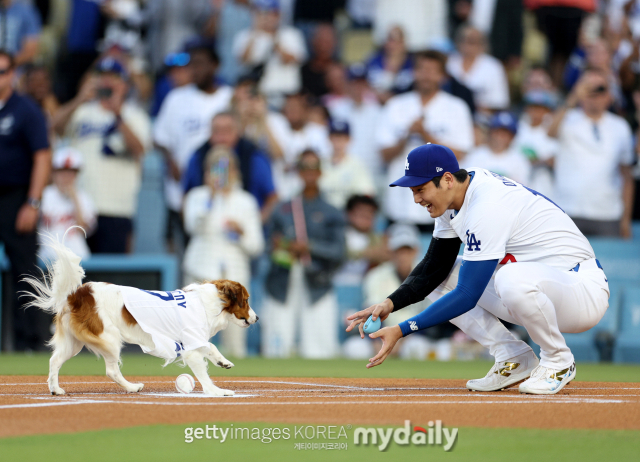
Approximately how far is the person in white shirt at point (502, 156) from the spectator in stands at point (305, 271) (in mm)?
2114

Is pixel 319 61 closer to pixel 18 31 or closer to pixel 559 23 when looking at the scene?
pixel 559 23

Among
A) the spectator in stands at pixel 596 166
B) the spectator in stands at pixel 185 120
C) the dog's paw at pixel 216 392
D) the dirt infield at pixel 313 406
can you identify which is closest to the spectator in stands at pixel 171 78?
the spectator in stands at pixel 185 120

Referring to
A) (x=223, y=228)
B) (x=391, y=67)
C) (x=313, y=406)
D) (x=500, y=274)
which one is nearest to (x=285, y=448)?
(x=313, y=406)

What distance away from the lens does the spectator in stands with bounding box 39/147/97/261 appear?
11031 millimetres

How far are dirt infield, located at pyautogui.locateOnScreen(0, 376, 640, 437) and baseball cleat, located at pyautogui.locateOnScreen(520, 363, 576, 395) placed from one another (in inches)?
2.7

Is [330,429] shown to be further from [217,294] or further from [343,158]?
[343,158]

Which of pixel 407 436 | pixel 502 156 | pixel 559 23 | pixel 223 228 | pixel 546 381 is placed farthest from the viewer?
pixel 559 23

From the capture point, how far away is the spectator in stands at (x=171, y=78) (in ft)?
40.7

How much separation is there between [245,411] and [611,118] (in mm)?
8811

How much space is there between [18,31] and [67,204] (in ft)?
11.1

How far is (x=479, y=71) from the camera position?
12.7m

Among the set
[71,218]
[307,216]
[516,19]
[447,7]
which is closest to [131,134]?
[71,218]

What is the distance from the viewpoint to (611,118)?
11.6 metres

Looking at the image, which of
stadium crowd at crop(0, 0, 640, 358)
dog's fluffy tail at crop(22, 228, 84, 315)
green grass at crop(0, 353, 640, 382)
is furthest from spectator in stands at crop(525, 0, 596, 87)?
dog's fluffy tail at crop(22, 228, 84, 315)
